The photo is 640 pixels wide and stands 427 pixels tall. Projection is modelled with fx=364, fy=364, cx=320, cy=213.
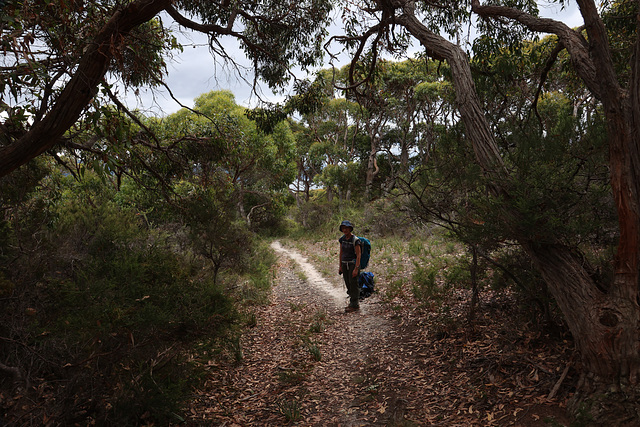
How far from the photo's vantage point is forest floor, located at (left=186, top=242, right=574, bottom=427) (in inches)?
136

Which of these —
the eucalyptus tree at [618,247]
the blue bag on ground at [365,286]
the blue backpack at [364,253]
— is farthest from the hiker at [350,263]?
the eucalyptus tree at [618,247]

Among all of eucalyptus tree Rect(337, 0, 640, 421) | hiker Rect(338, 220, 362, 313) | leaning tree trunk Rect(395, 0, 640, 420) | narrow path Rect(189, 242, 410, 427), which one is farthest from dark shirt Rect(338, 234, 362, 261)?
leaning tree trunk Rect(395, 0, 640, 420)

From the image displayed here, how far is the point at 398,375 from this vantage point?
14.7 feet

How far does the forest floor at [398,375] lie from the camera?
3.45m

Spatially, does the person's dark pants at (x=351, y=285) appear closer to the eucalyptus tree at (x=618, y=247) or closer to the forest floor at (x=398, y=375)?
the forest floor at (x=398, y=375)

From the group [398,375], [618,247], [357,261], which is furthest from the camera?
[357,261]

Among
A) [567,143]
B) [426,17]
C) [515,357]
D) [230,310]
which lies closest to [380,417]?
[515,357]

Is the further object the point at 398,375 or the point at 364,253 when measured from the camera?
the point at 364,253

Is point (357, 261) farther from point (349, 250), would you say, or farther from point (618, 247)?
point (618, 247)

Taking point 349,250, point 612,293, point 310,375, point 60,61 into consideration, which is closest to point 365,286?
point 349,250

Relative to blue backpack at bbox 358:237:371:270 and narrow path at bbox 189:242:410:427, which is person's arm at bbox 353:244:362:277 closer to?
blue backpack at bbox 358:237:371:270

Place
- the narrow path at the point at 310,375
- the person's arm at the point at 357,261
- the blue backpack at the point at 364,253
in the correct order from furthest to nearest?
the blue backpack at the point at 364,253, the person's arm at the point at 357,261, the narrow path at the point at 310,375

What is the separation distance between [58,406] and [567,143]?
197 inches

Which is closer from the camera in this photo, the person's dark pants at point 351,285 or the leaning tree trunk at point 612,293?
the leaning tree trunk at point 612,293
